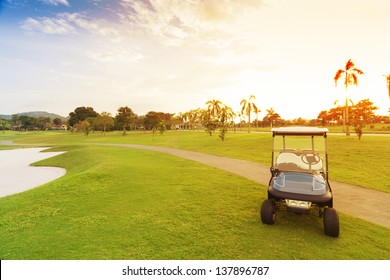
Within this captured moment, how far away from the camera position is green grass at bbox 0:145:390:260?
18.3 feet

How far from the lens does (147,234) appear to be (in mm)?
6461

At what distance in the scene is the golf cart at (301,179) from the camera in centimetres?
621

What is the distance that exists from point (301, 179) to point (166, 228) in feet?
13.9

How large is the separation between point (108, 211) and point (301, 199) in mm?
6528

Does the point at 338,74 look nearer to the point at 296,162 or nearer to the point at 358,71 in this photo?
the point at 358,71

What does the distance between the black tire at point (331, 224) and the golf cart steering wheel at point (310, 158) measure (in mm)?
1741

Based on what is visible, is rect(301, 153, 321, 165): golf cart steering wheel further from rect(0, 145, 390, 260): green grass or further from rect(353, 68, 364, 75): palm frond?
rect(353, 68, 364, 75): palm frond

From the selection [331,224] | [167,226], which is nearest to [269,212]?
[331,224]

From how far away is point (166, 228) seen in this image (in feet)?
22.4

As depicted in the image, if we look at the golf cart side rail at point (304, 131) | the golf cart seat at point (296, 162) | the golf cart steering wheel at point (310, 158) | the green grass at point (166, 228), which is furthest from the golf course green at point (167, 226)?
the golf cart side rail at point (304, 131)

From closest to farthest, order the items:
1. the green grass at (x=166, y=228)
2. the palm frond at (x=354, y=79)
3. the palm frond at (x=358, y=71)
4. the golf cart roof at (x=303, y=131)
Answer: the green grass at (x=166, y=228) → the golf cart roof at (x=303, y=131) → the palm frond at (x=358, y=71) → the palm frond at (x=354, y=79)

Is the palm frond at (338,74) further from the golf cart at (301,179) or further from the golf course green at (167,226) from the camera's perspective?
the golf cart at (301,179)

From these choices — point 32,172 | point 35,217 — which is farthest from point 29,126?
point 35,217
